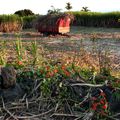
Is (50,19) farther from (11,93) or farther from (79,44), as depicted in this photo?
(11,93)

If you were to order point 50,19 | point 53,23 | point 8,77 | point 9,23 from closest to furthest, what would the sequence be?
point 8,77 → point 53,23 → point 50,19 → point 9,23

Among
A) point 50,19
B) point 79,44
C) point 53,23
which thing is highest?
point 50,19

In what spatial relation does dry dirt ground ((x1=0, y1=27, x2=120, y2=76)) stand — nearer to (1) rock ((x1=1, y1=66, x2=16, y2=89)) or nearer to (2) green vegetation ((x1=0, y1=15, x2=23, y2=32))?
(1) rock ((x1=1, y1=66, x2=16, y2=89))

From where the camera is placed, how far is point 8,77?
177 inches

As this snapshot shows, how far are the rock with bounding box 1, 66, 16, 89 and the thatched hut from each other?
570 inches

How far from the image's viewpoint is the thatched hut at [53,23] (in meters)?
19.0

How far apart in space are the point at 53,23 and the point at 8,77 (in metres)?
14.7

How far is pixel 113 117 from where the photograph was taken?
439 centimetres

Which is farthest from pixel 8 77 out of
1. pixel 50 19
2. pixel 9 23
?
pixel 9 23

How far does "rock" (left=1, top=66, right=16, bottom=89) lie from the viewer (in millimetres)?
4508

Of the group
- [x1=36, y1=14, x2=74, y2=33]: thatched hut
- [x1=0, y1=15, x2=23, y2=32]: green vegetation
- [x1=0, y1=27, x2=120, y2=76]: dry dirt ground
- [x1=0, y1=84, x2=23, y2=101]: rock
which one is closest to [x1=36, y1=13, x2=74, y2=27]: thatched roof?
[x1=36, y1=14, x2=74, y2=33]: thatched hut

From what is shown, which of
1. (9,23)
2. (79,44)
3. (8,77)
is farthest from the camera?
(9,23)

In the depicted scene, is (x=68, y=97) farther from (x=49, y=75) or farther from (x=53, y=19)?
(x=53, y=19)

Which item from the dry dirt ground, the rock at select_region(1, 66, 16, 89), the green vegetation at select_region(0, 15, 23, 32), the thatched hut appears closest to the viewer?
the rock at select_region(1, 66, 16, 89)
